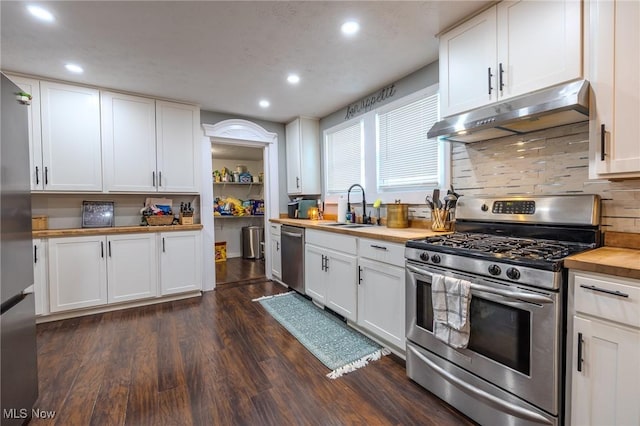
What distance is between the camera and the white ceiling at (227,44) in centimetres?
190

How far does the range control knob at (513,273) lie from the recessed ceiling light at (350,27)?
6.13 feet

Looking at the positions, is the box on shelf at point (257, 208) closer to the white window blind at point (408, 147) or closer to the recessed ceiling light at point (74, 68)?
the white window blind at point (408, 147)

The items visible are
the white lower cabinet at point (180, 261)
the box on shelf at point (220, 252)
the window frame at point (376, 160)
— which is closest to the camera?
the window frame at point (376, 160)

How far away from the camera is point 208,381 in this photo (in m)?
1.95

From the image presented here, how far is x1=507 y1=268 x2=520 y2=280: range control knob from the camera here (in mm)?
1369

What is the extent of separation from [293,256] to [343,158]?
1482mm

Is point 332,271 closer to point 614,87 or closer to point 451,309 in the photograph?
point 451,309

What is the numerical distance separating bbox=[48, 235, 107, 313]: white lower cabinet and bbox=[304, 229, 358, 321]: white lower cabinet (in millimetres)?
2217

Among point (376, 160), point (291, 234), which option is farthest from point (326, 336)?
point (376, 160)

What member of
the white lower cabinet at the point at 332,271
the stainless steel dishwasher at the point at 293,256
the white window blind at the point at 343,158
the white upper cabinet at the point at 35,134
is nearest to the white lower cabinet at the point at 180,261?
the stainless steel dishwasher at the point at 293,256

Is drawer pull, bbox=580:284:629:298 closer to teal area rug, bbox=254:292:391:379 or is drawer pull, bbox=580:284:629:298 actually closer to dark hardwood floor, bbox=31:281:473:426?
dark hardwood floor, bbox=31:281:473:426

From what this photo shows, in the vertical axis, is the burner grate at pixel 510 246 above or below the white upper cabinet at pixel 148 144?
below

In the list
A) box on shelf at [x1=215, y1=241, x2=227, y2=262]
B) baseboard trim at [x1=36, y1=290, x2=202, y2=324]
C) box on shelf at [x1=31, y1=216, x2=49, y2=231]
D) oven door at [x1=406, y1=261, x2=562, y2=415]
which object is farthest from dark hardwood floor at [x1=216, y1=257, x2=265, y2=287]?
oven door at [x1=406, y1=261, x2=562, y2=415]

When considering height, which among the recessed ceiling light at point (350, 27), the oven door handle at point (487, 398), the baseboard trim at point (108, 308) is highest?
the recessed ceiling light at point (350, 27)
